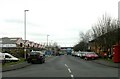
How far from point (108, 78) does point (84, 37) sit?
93644 mm

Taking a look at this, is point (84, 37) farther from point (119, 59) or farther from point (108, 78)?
point (108, 78)

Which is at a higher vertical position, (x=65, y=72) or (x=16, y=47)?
(x=16, y=47)

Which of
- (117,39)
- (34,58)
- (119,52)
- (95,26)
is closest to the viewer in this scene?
(119,52)

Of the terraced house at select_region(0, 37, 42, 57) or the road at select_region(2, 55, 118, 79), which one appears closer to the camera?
the road at select_region(2, 55, 118, 79)

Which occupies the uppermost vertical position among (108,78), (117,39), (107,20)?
(107,20)

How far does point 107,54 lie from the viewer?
186ft

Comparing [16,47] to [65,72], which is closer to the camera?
[65,72]

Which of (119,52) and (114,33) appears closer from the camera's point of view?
(119,52)

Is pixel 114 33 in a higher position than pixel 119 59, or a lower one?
higher

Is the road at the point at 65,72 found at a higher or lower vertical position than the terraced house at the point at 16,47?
lower

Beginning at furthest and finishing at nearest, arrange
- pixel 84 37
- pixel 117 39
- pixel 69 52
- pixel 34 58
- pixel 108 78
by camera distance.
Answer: pixel 69 52, pixel 84 37, pixel 117 39, pixel 34 58, pixel 108 78

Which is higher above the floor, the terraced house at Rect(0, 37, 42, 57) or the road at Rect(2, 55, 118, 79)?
the terraced house at Rect(0, 37, 42, 57)

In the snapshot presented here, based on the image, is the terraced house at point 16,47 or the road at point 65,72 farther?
the terraced house at point 16,47

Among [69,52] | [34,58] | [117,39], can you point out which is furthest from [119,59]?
[69,52]
